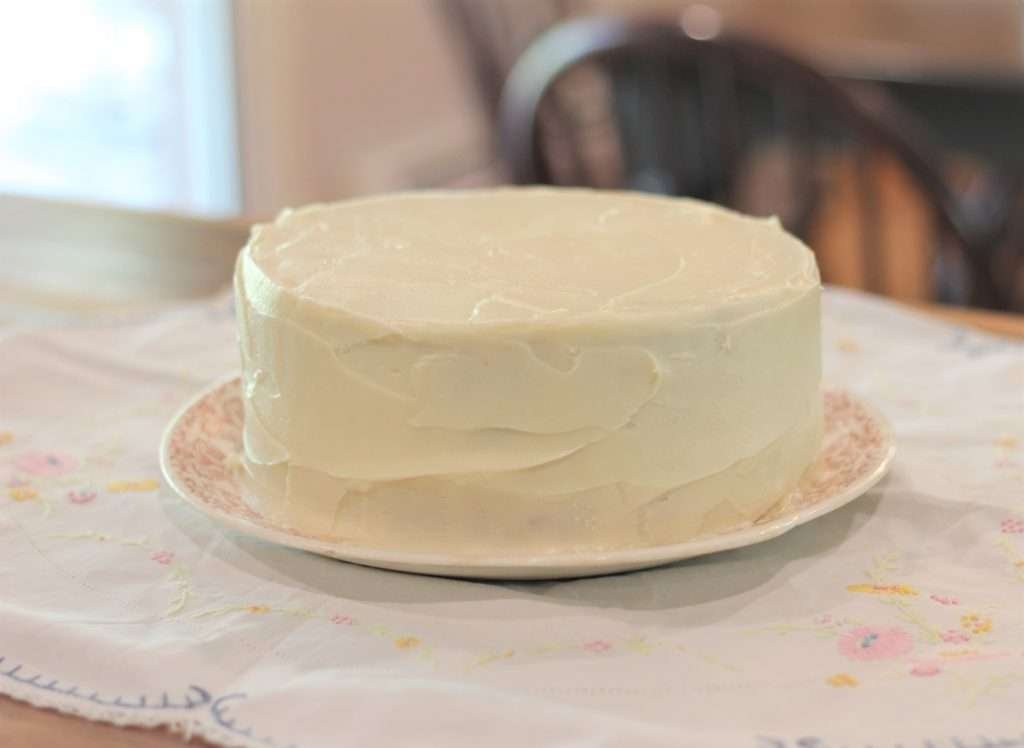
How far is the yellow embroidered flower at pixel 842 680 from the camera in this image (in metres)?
0.72

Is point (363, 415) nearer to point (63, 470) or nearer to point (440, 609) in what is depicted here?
point (440, 609)

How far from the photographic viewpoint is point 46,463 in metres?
1.03

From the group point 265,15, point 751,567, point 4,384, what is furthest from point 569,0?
point 751,567

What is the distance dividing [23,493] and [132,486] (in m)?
0.07

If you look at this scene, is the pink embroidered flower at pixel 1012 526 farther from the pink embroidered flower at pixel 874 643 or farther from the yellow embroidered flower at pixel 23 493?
the yellow embroidered flower at pixel 23 493

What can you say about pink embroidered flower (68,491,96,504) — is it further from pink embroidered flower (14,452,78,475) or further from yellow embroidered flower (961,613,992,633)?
yellow embroidered flower (961,613,992,633)

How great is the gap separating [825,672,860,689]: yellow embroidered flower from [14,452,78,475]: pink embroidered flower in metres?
0.55

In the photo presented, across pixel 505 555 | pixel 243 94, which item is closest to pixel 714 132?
pixel 505 555

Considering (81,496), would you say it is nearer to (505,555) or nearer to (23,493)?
(23,493)

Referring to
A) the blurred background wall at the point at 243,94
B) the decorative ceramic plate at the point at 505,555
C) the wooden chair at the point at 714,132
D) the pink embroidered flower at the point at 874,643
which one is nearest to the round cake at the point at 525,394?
the decorative ceramic plate at the point at 505,555

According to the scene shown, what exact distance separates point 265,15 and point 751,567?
2514mm

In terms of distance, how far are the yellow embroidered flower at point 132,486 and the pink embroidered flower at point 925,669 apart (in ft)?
1.67

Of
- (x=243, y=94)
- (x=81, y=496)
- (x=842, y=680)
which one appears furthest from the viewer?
(x=243, y=94)

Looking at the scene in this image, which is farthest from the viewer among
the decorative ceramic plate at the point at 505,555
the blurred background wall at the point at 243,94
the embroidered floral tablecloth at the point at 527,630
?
the blurred background wall at the point at 243,94
